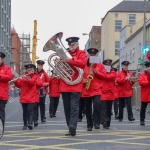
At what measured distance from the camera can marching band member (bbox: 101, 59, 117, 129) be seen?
48.6ft

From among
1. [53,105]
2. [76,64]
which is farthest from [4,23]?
[76,64]

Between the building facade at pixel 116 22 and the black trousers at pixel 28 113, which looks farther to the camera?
the building facade at pixel 116 22

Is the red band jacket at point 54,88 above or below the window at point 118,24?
below

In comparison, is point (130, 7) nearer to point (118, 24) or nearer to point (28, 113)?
point (118, 24)

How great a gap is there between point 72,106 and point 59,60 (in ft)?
3.45

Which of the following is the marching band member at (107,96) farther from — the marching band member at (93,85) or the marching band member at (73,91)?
the marching band member at (73,91)

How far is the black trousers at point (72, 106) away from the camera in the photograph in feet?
39.5

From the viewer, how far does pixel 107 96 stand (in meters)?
15.3

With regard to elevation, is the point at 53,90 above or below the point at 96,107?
above

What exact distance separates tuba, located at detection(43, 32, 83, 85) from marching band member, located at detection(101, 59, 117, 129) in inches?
99.3

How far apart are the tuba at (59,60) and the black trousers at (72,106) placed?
0.31m

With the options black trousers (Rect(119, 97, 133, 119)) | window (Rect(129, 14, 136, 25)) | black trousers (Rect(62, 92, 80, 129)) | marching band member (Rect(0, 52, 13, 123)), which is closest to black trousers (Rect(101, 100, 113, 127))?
black trousers (Rect(62, 92, 80, 129))

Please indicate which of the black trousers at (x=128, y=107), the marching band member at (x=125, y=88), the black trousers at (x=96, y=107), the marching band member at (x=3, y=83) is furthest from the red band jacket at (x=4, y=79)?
the black trousers at (x=128, y=107)

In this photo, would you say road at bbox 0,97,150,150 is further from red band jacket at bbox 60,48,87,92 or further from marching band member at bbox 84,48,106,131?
red band jacket at bbox 60,48,87,92
